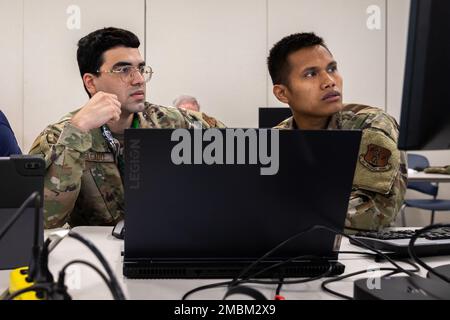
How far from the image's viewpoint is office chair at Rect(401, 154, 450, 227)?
12.0 ft

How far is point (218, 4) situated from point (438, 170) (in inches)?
90.1

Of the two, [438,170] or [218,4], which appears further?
[218,4]

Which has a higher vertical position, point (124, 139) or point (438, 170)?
point (124, 139)

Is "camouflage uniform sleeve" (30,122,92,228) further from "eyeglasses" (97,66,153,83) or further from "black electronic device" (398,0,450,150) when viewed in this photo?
"black electronic device" (398,0,450,150)

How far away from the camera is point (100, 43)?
1862mm

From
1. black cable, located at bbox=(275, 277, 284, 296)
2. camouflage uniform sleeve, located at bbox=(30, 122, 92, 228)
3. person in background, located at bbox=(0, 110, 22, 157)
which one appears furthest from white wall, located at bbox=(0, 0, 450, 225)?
black cable, located at bbox=(275, 277, 284, 296)

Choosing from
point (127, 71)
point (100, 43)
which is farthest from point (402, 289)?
point (100, 43)

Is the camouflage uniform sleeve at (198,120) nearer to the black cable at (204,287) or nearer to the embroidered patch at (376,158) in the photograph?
the embroidered patch at (376,158)

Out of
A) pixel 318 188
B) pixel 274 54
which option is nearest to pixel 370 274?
pixel 318 188

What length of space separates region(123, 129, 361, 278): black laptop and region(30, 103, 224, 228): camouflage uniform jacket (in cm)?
48

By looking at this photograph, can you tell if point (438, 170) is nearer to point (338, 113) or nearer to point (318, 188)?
point (338, 113)

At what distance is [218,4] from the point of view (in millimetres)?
4062

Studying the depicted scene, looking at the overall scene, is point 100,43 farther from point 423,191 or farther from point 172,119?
point 423,191

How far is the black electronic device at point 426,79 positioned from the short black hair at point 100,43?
1395 mm
